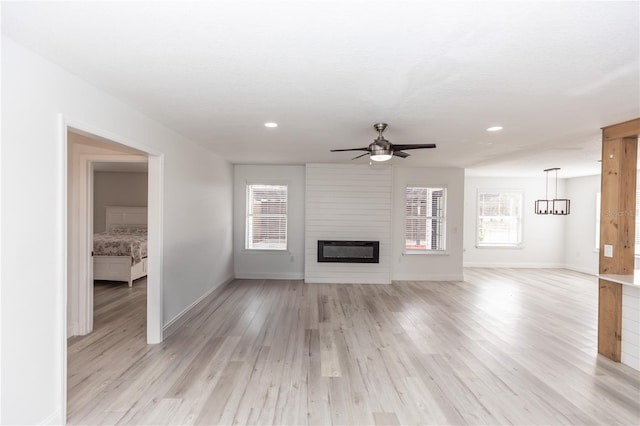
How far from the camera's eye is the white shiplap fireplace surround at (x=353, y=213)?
21.2 ft

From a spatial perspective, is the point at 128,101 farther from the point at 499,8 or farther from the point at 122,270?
the point at 122,270

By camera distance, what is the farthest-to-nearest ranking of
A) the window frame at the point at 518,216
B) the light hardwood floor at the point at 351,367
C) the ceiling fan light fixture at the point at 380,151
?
the window frame at the point at 518,216, the ceiling fan light fixture at the point at 380,151, the light hardwood floor at the point at 351,367

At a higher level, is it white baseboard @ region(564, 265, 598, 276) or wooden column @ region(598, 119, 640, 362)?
wooden column @ region(598, 119, 640, 362)

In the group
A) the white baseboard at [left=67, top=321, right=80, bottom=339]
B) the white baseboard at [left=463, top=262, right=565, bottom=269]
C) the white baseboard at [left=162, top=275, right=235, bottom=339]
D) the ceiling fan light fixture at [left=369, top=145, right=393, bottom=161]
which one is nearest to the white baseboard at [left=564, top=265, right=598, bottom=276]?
the white baseboard at [left=463, top=262, right=565, bottom=269]

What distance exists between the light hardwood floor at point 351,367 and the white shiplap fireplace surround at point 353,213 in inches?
56.0

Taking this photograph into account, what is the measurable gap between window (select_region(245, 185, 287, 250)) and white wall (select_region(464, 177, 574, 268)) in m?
5.15

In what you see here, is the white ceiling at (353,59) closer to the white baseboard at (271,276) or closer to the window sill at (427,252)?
the window sill at (427,252)

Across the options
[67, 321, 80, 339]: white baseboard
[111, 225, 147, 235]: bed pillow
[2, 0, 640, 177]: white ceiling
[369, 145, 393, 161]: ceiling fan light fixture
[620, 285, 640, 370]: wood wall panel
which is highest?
[2, 0, 640, 177]: white ceiling

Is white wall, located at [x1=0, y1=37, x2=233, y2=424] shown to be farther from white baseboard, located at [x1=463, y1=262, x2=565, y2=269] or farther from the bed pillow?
white baseboard, located at [x1=463, y1=262, x2=565, y2=269]

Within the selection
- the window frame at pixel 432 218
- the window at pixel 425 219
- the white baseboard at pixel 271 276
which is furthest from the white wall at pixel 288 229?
the window at pixel 425 219

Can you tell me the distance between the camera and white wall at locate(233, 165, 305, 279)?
6.71 meters

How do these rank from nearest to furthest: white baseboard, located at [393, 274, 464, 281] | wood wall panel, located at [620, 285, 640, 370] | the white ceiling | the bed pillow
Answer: the white ceiling → wood wall panel, located at [620, 285, 640, 370] → white baseboard, located at [393, 274, 464, 281] → the bed pillow

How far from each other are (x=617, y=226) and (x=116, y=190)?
415 inches

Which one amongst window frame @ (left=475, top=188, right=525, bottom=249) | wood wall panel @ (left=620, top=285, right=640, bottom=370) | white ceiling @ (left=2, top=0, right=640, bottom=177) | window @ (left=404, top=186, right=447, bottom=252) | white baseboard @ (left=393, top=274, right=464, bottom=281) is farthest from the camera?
window frame @ (left=475, top=188, right=525, bottom=249)
